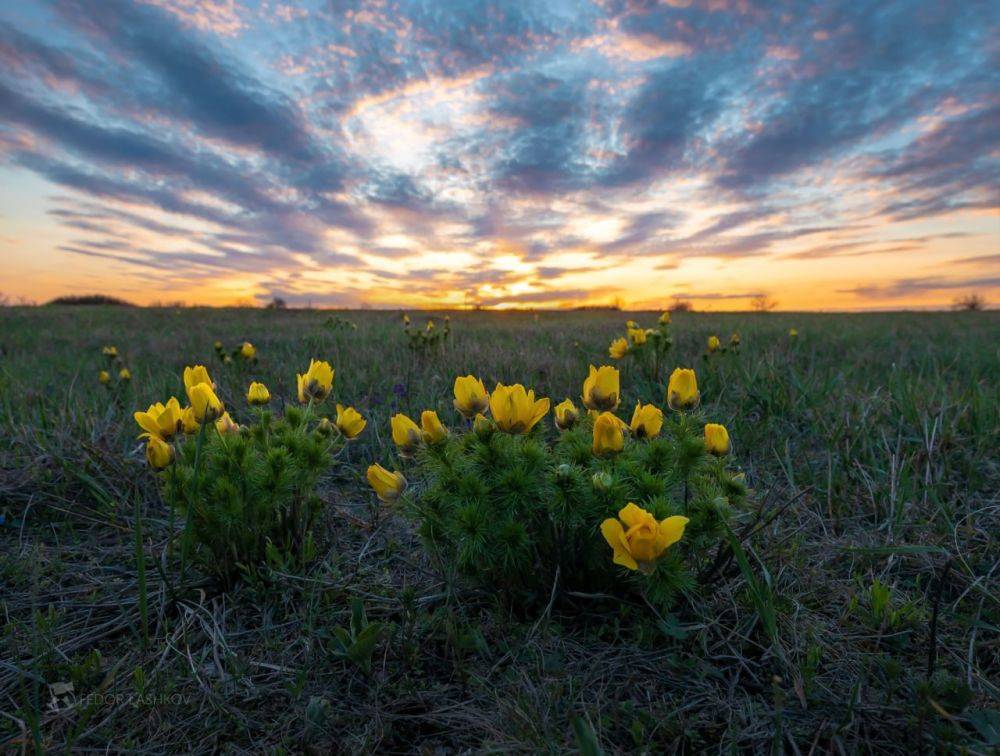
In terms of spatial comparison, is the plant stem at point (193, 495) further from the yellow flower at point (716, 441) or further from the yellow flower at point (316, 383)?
the yellow flower at point (716, 441)

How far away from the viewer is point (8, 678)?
5.42 feet

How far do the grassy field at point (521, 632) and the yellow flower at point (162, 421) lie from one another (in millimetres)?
263

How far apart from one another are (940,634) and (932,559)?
53cm

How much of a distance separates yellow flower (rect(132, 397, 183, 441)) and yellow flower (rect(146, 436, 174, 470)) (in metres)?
0.04

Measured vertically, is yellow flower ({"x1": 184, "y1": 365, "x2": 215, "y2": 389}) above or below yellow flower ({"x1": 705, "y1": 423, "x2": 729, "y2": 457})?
above

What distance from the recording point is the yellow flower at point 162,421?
200 cm

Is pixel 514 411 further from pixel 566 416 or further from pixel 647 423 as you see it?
pixel 647 423

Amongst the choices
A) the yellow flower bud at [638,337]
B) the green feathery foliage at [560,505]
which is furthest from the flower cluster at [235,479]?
the yellow flower bud at [638,337]

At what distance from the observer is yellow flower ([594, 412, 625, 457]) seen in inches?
63.8

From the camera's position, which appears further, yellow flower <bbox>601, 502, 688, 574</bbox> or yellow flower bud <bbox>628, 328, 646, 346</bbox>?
yellow flower bud <bbox>628, 328, 646, 346</bbox>

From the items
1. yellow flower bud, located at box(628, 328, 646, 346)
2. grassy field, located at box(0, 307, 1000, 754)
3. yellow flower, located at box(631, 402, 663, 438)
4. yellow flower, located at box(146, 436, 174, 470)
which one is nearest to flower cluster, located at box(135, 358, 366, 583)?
yellow flower, located at box(146, 436, 174, 470)

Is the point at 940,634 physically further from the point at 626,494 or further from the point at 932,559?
the point at 626,494

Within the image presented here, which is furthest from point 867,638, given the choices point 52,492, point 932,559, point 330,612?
point 52,492

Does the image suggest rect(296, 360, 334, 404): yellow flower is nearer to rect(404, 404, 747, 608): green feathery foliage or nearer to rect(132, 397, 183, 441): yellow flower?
rect(132, 397, 183, 441): yellow flower
